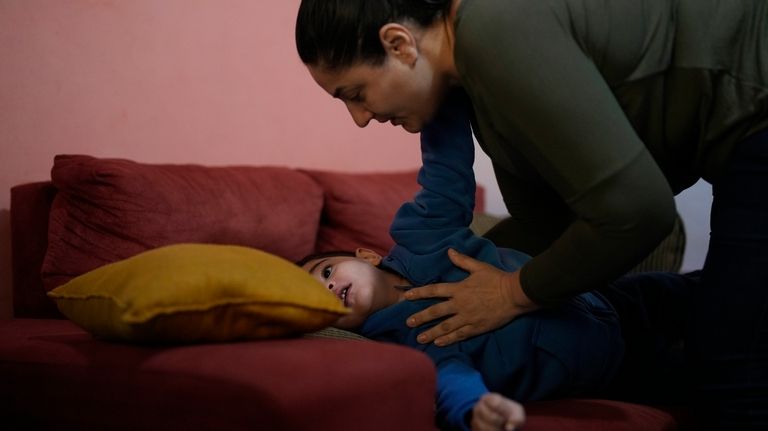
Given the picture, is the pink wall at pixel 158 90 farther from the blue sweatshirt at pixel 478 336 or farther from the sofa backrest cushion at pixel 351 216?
the blue sweatshirt at pixel 478 336

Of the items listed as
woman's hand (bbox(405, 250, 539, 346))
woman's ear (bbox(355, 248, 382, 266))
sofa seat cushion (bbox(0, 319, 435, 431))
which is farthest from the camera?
woman's ear (bbox(355, 248, 382, 266))

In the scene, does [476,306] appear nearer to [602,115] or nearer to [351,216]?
[602,115]

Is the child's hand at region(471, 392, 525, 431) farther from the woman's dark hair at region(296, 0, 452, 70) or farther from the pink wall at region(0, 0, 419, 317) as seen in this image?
the pink wall at region(0, 0, 419, 317)

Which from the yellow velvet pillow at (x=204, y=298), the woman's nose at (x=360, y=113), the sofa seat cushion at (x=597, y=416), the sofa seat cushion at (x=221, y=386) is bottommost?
the sofa seat cushion at (x=597, y=416)

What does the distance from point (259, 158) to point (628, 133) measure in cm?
154

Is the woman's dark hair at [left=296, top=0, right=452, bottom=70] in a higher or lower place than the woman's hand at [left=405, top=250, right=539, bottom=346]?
higher

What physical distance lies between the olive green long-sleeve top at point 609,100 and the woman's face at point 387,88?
4.1 inches

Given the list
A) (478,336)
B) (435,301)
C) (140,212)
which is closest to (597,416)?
(478,336)

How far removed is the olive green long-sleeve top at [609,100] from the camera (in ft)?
3.51

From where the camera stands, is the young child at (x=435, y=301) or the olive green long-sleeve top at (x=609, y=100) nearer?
the olive green long-sleeve top at (x=609, y=100)

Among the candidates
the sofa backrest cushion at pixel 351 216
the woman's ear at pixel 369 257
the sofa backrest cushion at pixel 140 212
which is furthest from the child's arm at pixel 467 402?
the sofa backrest cushion at pixel 351 216

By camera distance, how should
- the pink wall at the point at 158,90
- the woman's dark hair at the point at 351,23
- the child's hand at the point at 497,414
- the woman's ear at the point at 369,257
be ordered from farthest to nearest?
the pink wall at the point at 158,90
the woman's ear at the point at 369,257
the woman's dark hair at the point at 351,23
the child's hand at the point at 497,414

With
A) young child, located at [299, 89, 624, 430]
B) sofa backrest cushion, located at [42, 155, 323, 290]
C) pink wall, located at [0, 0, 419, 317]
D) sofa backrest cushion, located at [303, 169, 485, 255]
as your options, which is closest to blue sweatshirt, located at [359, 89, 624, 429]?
young child, located at [299, 89, 624, 430]

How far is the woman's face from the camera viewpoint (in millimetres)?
1259
